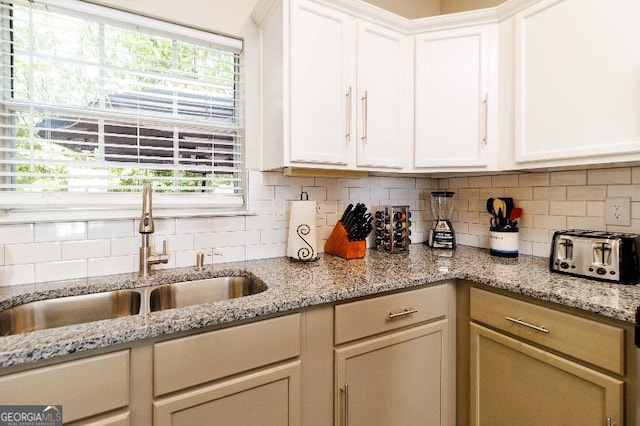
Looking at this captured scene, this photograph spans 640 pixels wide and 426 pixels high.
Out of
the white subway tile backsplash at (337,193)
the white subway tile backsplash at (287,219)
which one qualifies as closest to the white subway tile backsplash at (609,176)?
the white subway tile backsplash at (287,219)

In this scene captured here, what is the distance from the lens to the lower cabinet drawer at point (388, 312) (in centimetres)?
122

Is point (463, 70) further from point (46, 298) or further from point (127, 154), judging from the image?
point (46, 298)

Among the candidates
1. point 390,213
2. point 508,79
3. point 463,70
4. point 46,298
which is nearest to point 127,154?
point 46,298

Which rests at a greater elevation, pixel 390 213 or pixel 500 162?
pixel 500 162

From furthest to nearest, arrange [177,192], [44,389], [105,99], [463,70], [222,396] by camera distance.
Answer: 1. [463,70]
2. [177,192]
3. [105,99]
4. [222,396]
5. [44,389]

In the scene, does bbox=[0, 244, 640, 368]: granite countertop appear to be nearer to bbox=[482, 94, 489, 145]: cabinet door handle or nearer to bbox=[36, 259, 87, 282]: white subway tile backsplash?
bbox=[36, 259, 87, 282]: white subway tile backsplash

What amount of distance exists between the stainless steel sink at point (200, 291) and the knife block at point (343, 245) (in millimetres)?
Answer: 542

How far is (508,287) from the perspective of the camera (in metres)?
1.28

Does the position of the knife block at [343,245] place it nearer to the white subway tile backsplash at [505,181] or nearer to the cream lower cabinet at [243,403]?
the cream lower cabinet at [243,403]

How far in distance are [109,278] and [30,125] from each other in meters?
0.69

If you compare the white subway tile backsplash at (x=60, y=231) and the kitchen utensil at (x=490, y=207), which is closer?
the white subway tile backsplash at (x=60, y=231)

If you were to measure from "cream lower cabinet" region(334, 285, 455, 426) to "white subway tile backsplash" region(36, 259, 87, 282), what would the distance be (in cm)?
108

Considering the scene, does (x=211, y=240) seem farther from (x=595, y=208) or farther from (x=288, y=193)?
(x=595, y=208)

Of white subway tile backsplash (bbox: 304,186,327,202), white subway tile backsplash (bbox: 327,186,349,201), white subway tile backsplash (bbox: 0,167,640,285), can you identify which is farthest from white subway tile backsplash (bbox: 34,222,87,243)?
white subway tile backsplash (bbox: 327,186,349,201)
